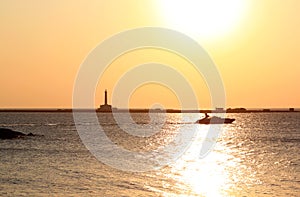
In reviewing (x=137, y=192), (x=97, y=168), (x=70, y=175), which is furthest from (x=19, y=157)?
(x=137, y=192)

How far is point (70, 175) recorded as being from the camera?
2298 inches

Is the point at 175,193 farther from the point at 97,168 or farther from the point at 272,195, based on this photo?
the point at 97,168

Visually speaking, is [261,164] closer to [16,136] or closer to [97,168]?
[97,168]

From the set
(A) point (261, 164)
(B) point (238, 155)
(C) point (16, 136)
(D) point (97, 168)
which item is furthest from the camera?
(C) point (16, 136)

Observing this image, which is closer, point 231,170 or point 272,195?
point 272,195

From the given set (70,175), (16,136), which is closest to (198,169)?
(70,175)

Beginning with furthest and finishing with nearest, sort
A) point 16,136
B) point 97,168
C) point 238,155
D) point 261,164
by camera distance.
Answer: point 16,136 → point 238,155 → point 261,164 → point 97,168

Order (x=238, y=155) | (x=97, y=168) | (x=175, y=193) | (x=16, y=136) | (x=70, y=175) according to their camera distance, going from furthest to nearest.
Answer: (x=16, y=136) → (x=238, y=155) → (x=97, y=168) → (x=70, y=175) → (x=175, y=193)

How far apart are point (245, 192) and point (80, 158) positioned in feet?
117

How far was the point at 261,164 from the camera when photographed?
2980 inches

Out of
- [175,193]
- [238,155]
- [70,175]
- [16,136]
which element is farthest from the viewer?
[16,136]

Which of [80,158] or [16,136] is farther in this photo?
[16,136]

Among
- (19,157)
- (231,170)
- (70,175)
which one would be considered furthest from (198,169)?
(19,157)

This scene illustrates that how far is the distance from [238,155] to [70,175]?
40122mm
